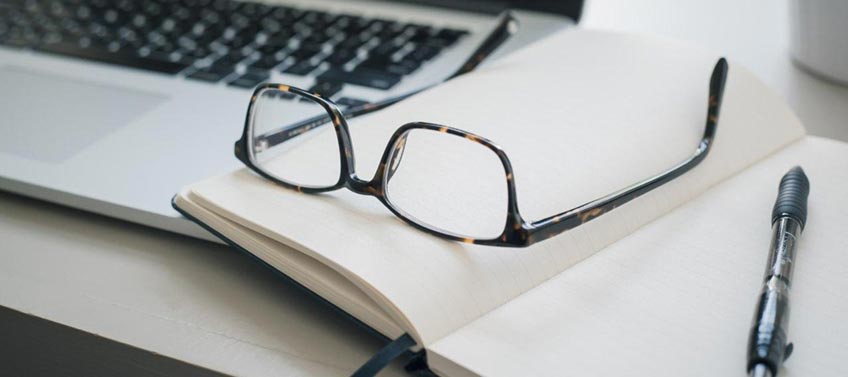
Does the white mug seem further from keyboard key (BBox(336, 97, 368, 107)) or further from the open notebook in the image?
keyboard key (BBox(336, 97, 368, 107))

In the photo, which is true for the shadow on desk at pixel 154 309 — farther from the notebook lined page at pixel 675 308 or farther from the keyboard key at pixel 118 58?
the keyboard key at pixel 118 58

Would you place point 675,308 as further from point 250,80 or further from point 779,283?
point 250,80

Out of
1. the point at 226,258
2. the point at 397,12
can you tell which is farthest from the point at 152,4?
the point at 226,258

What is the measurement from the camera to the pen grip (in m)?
0.50

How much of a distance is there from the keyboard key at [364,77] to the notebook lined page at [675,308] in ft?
0.97

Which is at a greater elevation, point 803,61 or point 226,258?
point 803,61

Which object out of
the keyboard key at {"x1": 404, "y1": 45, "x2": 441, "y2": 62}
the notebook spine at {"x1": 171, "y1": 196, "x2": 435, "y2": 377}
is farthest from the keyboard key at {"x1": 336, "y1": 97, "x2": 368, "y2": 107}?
the notebook spine at {"x1": 171, "y1": 196, "x2": 435, "y2": 377}

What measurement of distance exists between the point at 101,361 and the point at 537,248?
0.26m

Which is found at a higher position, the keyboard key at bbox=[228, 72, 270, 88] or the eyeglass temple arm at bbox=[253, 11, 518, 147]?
the eyeglass temple arm at bbox=[253, 11, 518, 147]

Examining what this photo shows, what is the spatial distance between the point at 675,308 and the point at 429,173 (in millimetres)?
164

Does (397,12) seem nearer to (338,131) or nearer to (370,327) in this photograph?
(338,131)

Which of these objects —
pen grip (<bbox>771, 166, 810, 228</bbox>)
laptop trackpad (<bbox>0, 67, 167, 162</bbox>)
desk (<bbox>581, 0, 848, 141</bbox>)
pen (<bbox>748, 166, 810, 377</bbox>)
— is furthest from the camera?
desk (<bbox>581, 0, 848, 141</bbox>)

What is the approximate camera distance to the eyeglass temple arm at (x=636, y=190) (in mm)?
458

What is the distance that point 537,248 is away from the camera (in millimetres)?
473
